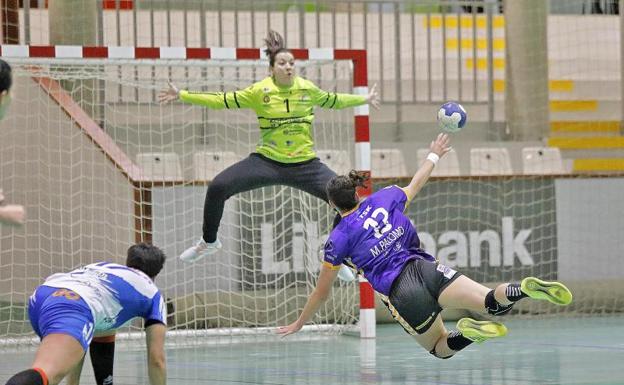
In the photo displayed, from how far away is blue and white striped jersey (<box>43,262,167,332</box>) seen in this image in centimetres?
684

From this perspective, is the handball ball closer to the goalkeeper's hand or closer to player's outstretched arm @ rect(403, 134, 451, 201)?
player's outstretched arm @ rect(403, 134, 451, 201)

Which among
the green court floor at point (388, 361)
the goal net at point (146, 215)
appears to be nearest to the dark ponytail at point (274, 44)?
the goal net at point (146, 215)

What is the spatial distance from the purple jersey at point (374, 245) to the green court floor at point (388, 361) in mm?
940

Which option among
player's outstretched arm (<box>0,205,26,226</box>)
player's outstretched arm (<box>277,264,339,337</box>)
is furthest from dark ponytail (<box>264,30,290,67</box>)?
player's outstretched arm (<box>0,205,26,226</box>)

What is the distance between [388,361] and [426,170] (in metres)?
2.24

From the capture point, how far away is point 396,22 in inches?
743

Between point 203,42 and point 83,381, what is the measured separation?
9.05 meters

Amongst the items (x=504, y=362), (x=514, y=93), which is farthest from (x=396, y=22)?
(x=504, y=362)

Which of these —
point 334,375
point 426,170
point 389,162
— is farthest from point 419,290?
point 389,162

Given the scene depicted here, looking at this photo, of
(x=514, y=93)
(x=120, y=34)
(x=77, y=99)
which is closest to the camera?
(x=77, y=99)

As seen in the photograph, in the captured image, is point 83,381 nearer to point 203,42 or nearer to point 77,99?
point 77,99

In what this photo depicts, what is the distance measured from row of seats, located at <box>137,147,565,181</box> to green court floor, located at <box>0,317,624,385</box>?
2355mm

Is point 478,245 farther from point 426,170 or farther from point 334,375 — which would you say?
point 426,170

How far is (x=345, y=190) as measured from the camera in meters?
9.01
